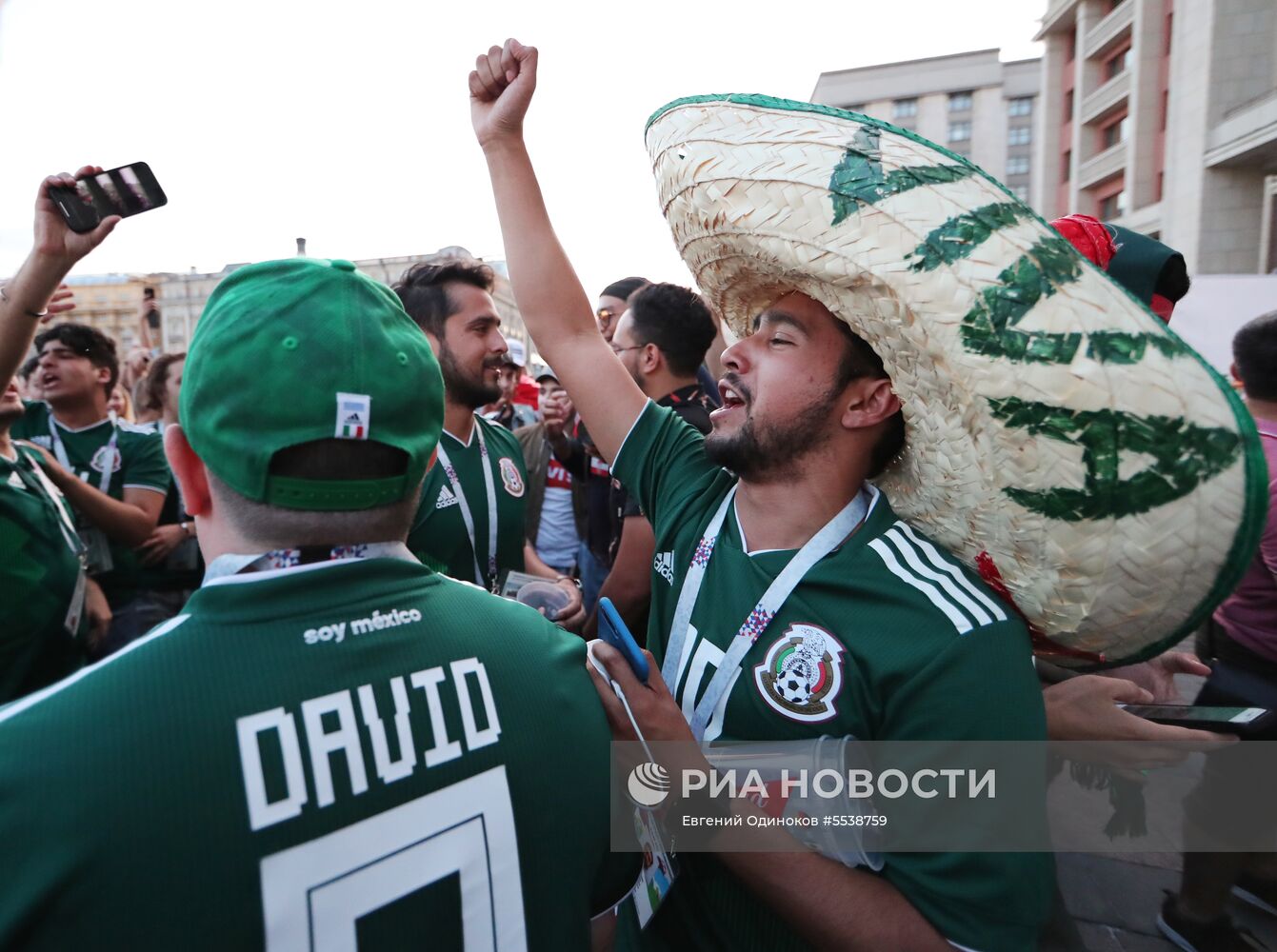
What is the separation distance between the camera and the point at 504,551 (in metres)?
3.30

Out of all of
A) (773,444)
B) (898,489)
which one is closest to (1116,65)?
(898,489)

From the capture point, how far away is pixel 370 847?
87cm

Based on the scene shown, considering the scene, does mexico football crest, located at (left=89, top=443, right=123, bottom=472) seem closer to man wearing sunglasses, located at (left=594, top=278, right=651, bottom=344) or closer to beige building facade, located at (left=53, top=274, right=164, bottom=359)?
man wearing sunglasses, located at (left=594, top=278, right=651, bottom=344)

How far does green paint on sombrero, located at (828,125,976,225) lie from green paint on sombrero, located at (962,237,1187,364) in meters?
0.21

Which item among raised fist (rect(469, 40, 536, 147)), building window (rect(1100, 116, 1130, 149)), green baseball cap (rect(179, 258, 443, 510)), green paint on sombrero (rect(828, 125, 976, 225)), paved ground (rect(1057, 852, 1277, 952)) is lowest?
paved ground (rect(1057, 852, 1277, 952))

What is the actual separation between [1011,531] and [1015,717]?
0.33 m

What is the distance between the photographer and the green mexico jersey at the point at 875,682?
50.1 inches

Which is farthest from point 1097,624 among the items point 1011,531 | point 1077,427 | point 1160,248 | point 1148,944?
point 1148,944

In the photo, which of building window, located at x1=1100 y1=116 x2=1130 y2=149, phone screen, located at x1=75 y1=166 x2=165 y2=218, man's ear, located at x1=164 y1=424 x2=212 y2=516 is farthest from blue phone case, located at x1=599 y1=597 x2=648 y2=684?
building window, located at x1=1100 y1=116 x2=1130 y2=149

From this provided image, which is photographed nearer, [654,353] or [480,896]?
[480,896]

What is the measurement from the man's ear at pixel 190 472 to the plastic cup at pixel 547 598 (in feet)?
4.95

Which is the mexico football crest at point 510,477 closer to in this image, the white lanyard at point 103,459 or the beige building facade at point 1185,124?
the white lanyard at point 103,459

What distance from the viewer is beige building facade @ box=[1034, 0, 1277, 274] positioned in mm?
18672

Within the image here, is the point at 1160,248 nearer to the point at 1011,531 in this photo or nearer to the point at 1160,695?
the point at 1011,531
